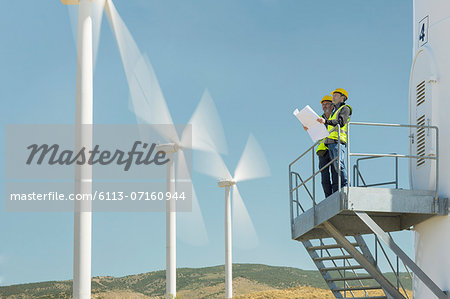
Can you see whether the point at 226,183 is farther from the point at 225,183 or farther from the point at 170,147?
the point at 170,147

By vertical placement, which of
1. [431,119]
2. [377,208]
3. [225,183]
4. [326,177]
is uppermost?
[431,119]

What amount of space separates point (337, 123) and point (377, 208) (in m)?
2.37

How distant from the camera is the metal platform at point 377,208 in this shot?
19.4 meters

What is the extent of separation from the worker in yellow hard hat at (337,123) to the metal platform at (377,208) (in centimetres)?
78

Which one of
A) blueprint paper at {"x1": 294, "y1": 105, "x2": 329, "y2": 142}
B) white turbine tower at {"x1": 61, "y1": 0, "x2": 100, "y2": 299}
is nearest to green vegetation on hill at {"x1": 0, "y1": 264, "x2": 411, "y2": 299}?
white turbine tower at {"x1": 61, "y1": 0, "x2": 100, "y2": 299}

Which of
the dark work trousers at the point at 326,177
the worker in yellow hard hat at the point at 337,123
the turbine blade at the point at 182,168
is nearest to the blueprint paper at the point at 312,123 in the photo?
the worker in yellow hard hat at the point at 337,123

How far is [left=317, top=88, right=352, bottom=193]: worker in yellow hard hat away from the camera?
66.1 feet

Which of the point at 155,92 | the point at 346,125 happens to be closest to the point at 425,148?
the point at 346,125

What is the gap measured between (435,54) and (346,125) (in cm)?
328

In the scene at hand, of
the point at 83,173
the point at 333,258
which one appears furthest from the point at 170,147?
the point at 333,258

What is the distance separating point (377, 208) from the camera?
19.6 metres

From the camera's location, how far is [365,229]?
2189cm

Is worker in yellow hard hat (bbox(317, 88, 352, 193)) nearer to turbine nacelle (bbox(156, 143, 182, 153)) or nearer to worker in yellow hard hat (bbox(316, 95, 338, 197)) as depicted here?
worker in yellow hard hat (bbox(316, 95, 338, 197))

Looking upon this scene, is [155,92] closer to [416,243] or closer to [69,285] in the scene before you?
[416,243]
